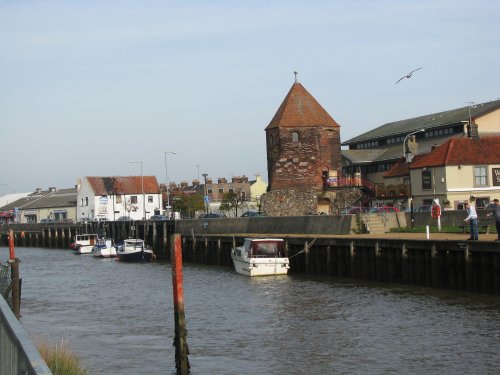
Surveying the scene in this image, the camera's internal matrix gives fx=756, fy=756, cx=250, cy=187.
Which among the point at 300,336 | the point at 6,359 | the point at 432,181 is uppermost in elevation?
the point at 432,181

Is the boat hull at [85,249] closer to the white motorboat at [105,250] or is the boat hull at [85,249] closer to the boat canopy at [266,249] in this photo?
the white motorboat at [105,250]

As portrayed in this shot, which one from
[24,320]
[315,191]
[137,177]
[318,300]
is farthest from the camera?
[137,177]

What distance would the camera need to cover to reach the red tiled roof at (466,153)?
6072cm

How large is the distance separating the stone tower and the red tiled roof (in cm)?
1419

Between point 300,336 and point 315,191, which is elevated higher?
point 315,191

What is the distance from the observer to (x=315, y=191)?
75.9m

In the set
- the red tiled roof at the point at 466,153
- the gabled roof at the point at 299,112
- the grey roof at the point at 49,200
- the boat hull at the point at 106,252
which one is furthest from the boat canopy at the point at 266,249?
the grey roof at the point at 49,200

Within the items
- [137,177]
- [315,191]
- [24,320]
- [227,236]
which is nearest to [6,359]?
[24,320]

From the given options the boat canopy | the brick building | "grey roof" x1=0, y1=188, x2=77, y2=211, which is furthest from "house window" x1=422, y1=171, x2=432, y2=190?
"grey roof" x1=0, y1=188, x2=77, y2=211

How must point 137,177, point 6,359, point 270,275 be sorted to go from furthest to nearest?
1. point 137,177
2. point 270,275
3. point 6,359

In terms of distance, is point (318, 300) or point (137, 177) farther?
point (137, 177)

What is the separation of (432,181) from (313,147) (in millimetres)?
17304

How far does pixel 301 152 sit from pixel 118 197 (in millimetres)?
55803

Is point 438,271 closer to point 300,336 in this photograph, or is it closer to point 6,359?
point 300,336
